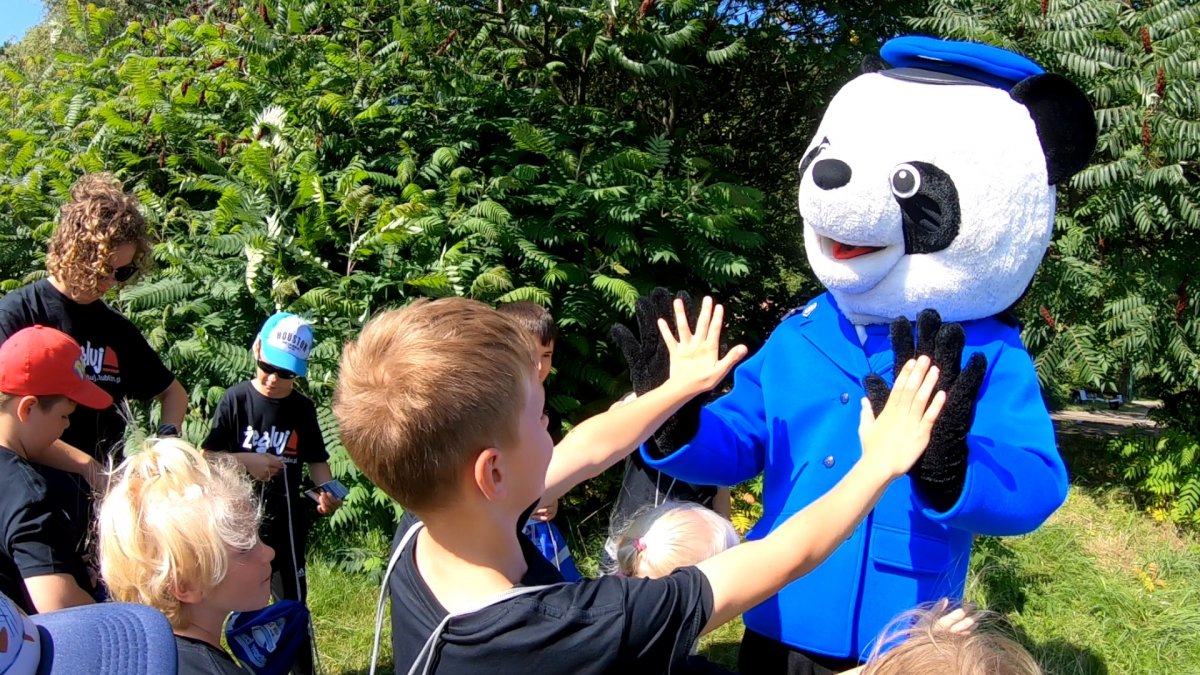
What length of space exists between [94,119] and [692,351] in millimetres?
6541

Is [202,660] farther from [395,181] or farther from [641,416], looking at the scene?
[395,181]

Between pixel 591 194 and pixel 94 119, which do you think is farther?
pixel 94 119

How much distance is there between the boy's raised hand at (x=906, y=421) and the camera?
1624 millimetres

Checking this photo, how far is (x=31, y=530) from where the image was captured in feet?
7.78

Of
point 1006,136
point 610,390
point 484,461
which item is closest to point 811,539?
point 484,461

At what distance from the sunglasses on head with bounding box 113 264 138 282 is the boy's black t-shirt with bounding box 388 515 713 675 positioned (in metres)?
2.64

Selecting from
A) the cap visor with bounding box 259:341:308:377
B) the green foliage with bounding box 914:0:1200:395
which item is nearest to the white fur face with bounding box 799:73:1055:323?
the cap visor with bounding box 259:341:308:377

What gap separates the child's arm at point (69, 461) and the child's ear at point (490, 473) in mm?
1837

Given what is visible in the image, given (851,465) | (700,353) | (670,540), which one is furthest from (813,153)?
(670,540)

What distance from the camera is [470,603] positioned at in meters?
1.44

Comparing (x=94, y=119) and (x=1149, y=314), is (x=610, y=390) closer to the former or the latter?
(x=1149, y=314)

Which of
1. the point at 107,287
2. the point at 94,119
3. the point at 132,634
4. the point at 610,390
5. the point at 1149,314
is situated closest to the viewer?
the point at 132,634

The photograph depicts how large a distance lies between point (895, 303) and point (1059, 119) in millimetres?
647

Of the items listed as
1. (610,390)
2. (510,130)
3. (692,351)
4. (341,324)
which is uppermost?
(510,130)
